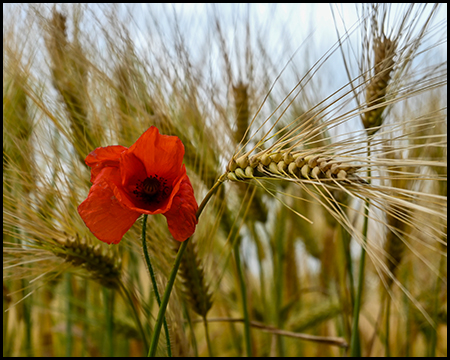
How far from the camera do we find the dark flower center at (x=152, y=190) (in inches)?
15.7

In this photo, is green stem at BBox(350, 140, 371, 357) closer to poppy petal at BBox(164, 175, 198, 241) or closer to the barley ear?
the barley ear

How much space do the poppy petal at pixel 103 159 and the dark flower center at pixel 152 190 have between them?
34 mm

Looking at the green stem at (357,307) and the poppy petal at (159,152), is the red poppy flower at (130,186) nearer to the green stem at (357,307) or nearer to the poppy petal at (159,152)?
the poppy petal at (159,152)

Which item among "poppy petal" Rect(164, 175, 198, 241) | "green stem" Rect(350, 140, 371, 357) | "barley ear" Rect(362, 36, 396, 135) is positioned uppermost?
"barley ear" Rect(362, 36, 396, 135)

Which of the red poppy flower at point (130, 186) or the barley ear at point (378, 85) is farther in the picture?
the barley ear at point (378, 85)

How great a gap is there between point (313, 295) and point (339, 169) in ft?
5.09

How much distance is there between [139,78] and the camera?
2.21ft

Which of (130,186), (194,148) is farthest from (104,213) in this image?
(194,148)

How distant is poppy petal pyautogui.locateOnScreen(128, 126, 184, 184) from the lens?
376mm

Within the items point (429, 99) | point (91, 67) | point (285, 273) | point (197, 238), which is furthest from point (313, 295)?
point (91, 67)

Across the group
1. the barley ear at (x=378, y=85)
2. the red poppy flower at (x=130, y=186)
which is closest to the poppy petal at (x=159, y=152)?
the red poppy flower at (x=130, y=186)

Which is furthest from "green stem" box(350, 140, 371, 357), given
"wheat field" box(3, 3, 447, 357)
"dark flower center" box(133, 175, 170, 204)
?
"dark flower center" box(133, 175, 170, 204)

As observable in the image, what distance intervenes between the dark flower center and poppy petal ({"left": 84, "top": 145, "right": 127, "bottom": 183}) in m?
0.03

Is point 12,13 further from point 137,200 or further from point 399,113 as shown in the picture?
point 399,113
